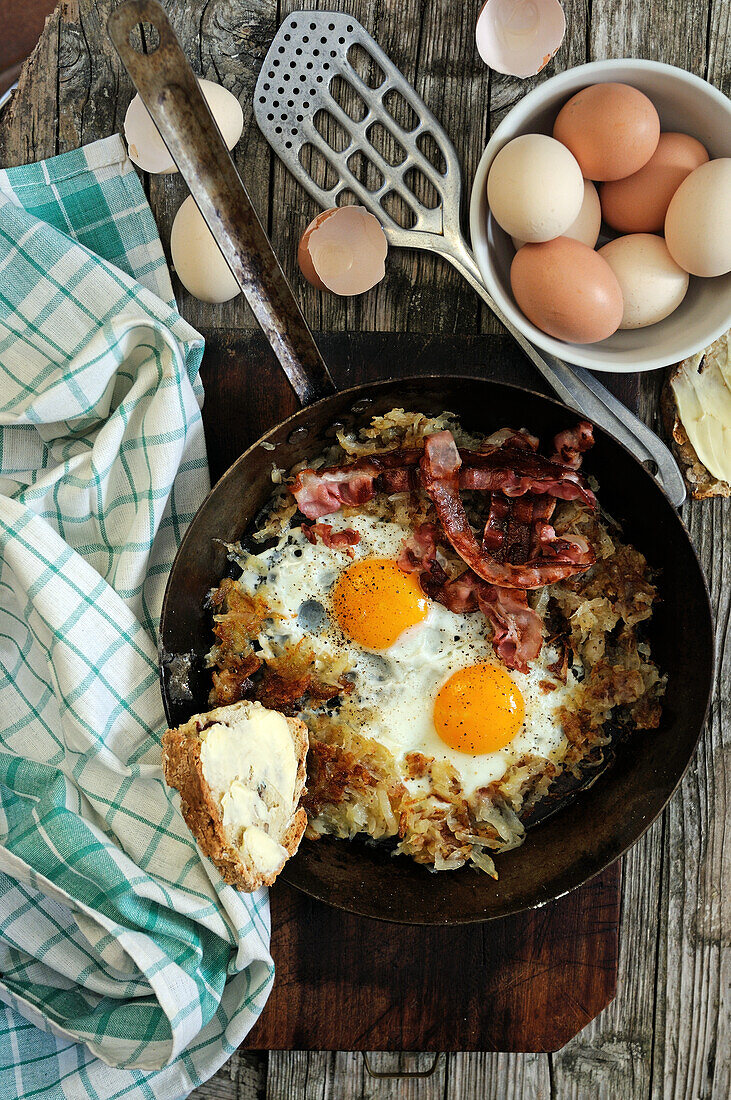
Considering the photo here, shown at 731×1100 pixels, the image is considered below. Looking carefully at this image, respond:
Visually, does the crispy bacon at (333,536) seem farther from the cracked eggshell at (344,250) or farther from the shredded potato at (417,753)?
the cracked eggshell at (344,250)

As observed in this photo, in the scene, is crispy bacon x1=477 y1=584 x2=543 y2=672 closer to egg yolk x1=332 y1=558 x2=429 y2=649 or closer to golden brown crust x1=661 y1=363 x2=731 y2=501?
egg yolk x1=332 y1=558 x2=429 y2=649

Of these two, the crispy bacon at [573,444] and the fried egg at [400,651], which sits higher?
the crispy bacon at [573,444]

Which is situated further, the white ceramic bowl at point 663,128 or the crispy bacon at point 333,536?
the crispy bacon at point 333,536

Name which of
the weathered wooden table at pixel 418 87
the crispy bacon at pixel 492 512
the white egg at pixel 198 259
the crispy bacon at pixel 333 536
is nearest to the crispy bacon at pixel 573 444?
the crispy bacon at pixel 492 512

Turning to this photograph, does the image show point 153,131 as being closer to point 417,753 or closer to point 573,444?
point 573,444

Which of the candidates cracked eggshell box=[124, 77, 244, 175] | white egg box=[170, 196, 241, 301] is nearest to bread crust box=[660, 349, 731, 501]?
white egg box=[170, 196, 241, 301]
